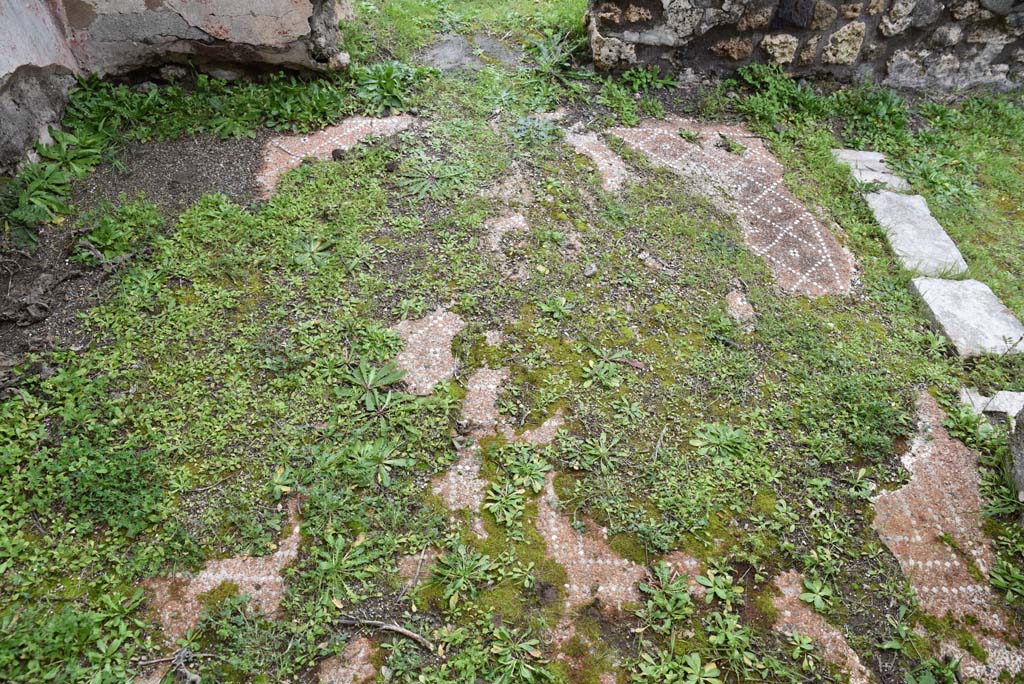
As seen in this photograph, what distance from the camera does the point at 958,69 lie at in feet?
17.5

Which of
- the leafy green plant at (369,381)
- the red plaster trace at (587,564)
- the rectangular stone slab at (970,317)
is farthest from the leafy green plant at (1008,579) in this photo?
the leafy green plant at (369,381)

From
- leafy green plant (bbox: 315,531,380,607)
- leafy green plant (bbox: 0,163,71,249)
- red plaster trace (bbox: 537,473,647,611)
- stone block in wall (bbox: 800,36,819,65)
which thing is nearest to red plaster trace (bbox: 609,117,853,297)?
stone block in wall (bbox: 800,36,819,65)

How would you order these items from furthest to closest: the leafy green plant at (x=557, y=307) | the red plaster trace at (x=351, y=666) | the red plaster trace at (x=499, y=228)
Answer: the red plaster trace at (x=499, y=228)
the leafy green plant at (x=557, y=307)
the red plaster trace at (x=351, y=666)

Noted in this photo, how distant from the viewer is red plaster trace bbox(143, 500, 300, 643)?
7.86 feet

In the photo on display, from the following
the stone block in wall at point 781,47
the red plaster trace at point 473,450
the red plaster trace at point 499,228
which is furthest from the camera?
the stone block in wall at point 781,47

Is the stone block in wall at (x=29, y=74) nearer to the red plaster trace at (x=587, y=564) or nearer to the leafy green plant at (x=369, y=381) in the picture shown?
the leafy green plant at (x=369, y=381)

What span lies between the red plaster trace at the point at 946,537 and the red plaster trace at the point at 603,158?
2159 millimetres

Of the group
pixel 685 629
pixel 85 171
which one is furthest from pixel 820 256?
pixel 85 171

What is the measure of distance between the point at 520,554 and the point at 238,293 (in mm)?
1947

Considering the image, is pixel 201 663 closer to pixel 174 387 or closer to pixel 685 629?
pixel 174 387

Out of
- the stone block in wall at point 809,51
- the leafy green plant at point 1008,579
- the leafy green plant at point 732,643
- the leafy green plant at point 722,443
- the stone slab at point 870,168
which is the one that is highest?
the stone block in wall at point 809,51

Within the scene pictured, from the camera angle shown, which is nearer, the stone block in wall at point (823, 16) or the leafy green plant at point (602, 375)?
the leafy green plant at point (602, 375)

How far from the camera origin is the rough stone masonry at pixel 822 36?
486 centimetres

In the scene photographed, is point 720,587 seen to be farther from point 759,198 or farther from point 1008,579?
point 759,198
